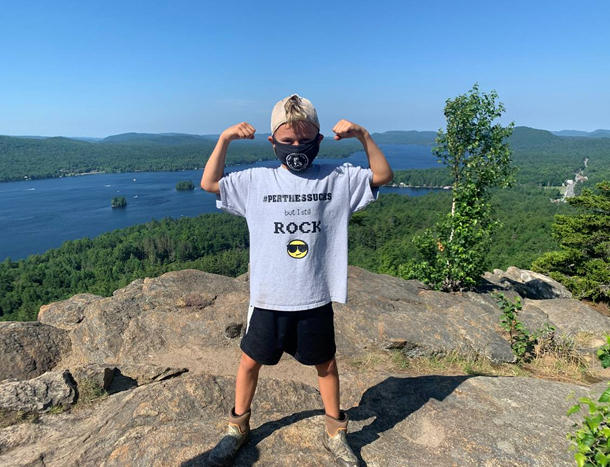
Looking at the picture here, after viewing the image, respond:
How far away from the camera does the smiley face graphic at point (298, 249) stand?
2342mm

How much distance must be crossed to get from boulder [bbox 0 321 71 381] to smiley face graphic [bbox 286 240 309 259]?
15.2 ft

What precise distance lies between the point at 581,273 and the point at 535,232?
40.0m

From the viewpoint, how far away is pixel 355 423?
302 cm

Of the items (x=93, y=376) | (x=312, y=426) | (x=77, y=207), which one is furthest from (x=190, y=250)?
(x=312, y=426)

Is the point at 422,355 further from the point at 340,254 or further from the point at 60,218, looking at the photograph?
the point at 60,218

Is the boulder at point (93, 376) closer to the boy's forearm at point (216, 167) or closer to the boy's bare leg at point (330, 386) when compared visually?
the boy's bare leg at point (330, 386)

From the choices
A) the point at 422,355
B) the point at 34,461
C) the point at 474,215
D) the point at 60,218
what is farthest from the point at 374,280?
the point at 60,218

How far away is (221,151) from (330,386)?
1732 millimetres

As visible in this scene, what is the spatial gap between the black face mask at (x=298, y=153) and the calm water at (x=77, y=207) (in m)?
55.6

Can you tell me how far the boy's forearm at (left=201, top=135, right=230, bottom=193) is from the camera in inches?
91.9

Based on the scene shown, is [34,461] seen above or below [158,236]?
above

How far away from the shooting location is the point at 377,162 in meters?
2.42

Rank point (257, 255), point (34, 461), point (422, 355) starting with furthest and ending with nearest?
point (422, 355) → point (34, 461) → point (257, 255)

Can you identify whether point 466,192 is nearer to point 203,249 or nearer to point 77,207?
point 203,249
